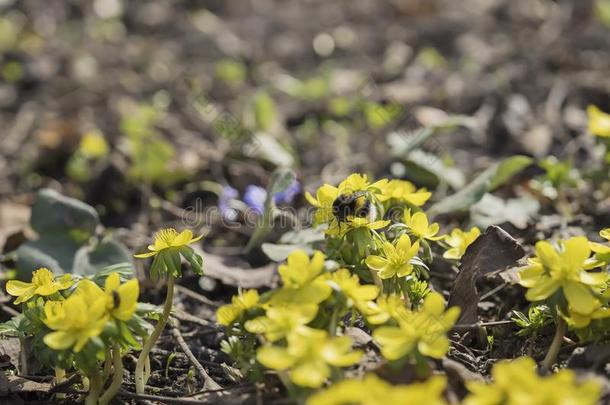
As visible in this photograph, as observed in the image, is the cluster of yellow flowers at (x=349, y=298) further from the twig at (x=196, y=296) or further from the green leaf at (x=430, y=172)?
the green leaf at (x=430, y=172)

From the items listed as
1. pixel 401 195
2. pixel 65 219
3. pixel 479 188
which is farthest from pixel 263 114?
pixel 401 195

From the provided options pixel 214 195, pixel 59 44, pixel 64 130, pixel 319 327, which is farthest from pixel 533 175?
pixel 59 44

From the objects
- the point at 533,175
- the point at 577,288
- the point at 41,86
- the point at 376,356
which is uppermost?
the point at 577,288

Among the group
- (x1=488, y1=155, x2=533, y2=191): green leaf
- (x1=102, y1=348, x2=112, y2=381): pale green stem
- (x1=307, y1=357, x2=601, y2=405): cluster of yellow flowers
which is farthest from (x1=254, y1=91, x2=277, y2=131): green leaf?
(x1=307, y1=357, x2=601, y2=405): cluster of yellow flowers

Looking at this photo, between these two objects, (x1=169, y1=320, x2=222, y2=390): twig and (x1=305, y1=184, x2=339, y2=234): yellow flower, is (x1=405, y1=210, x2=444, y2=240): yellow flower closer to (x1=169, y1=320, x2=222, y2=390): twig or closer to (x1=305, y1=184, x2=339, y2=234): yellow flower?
(x1=305, y1=184, x2=339, y2=234): yellow flower

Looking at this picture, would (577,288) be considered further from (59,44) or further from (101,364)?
(59,44)

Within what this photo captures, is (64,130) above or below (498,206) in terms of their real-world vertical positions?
below

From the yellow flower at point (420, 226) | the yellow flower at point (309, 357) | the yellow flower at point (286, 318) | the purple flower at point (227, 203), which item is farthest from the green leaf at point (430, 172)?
the yellow flower at point (309, 357)
